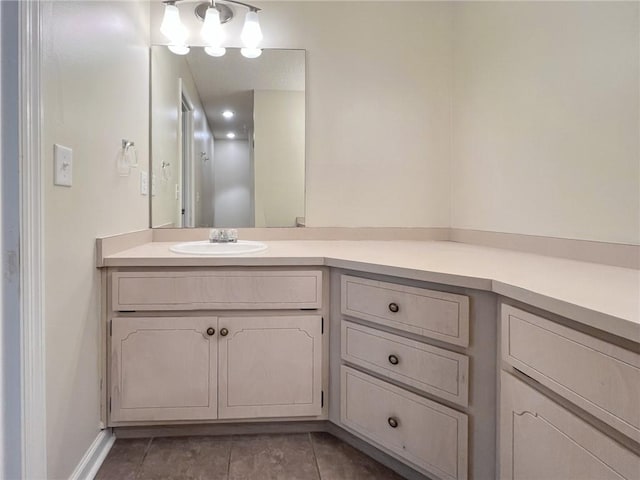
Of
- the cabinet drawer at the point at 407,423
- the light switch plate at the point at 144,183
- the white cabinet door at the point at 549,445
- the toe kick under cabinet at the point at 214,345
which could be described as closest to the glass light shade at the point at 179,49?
the light switch plate at the point at 144,183

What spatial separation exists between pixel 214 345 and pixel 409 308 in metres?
0.77

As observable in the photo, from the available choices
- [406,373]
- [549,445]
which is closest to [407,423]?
[406,373]

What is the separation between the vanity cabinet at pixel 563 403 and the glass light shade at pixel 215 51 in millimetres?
1831

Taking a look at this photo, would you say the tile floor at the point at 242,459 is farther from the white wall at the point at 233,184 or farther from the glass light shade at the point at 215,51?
the glass light shade at the point at 215,51

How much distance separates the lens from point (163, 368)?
1.47m

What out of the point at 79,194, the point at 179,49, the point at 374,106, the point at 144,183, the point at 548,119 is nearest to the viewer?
the point at 79,194

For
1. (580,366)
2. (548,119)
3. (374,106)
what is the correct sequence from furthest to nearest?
(374,106) → (548,119) → (580,366)

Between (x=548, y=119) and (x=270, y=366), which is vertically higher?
(x=548, y=119)

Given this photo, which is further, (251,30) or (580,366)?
(251,30)

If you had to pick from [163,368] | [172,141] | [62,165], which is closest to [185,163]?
[172,141]

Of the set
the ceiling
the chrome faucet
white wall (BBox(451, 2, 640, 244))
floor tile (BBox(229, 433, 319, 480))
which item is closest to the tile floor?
floor tile (BBox(229, 433, 319, 480))

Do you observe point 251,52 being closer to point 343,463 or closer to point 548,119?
point 548,119

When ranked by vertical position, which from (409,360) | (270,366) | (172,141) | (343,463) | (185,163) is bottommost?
(343,463)

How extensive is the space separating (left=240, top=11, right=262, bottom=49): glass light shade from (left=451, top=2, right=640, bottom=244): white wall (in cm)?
109
